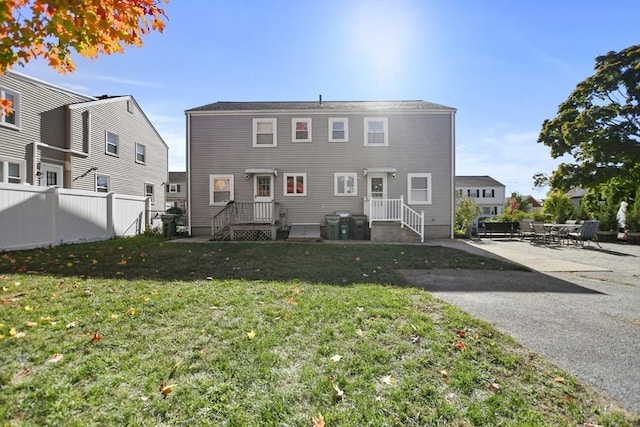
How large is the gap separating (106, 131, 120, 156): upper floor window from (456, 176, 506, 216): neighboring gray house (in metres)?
52.3

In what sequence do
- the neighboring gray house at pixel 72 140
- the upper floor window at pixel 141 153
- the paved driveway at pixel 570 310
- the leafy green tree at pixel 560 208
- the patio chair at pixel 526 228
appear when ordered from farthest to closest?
the leafy green tree at pixel 560 208
the upper floor window at pixel 141 153
the patio chair at pixel 526 228
the neighboring gray house at pixel 72 140
the paved driveway at pixel 570 310

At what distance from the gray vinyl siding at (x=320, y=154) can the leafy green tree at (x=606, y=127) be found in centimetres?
872

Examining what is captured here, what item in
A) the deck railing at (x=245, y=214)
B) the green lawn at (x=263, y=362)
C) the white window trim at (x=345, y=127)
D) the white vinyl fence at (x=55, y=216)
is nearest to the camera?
the green lawn at (x=263, y=362)

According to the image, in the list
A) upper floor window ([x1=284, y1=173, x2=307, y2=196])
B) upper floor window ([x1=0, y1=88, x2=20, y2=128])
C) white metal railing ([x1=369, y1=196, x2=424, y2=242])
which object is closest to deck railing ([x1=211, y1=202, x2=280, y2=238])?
upper floor window ([x1=284, y1=173, x2=307, y2=196])

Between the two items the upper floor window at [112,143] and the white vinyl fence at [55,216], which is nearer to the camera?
the white vinyl fence at [55,216]

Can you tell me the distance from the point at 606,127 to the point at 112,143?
90.8 feet

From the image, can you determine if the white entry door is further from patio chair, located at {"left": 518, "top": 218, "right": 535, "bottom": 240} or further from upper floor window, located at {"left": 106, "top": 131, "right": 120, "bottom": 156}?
patio chair, located at {"left": 518, "top": 218, "right": 535, "bottom": 240}

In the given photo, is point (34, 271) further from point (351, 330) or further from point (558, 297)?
point (558, 297)

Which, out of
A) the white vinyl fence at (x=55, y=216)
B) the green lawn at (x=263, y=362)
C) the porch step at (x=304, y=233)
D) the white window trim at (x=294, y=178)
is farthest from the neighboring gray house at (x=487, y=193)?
the green lawn at (x=263, y=362)

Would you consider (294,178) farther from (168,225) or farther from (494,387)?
(494,387)

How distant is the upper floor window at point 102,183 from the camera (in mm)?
16300

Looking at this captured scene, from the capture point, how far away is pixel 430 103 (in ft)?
52.3

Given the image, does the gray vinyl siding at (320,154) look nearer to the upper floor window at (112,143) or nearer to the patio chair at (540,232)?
the patio chair at (540,232)

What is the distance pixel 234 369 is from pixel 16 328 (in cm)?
250
